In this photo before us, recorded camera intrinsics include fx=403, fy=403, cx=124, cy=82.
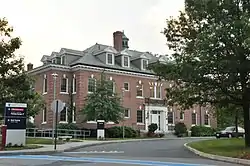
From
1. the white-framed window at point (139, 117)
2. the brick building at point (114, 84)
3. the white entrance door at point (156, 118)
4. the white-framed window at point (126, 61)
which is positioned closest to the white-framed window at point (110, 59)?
the brick building at point (114, 84)

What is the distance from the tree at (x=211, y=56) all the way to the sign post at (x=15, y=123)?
28.5ft

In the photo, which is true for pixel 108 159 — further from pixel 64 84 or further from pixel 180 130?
pixel 180 130

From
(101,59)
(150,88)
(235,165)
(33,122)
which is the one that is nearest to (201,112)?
(150,88)

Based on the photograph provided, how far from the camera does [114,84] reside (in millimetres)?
49594

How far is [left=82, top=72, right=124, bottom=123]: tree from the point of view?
1665 inches

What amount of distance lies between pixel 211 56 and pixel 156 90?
33.6 meters

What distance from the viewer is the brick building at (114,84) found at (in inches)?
1869

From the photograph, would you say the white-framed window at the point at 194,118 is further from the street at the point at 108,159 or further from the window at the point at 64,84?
the street at the point at 108,159

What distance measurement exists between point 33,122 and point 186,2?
32669 mm

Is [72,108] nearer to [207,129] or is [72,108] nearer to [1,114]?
[1,114]

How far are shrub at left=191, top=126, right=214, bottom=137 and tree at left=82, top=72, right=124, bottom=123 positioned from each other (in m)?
13.3

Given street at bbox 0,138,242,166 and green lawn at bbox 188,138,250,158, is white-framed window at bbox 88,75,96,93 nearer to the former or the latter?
green lawn at bbox 188,138,250,158

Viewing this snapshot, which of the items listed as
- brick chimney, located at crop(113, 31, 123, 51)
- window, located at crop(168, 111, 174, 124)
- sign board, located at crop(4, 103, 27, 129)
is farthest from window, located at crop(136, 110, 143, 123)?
sign board, located at crop(4, 103, 27, 129)

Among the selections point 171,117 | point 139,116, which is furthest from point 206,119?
point 139,116
